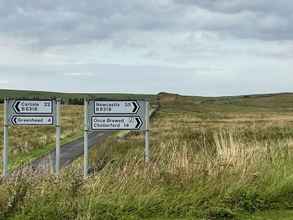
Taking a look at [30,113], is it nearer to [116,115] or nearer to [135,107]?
[116,115]

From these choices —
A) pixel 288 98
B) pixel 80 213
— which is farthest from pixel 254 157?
pixel 288 98

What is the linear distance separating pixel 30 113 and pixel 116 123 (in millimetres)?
1615

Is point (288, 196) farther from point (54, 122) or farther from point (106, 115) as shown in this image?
point (54, 122)

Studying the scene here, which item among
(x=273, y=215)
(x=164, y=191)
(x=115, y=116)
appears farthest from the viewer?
(x=115, y=116)

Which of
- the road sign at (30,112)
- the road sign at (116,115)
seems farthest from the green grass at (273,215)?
the road sign at (30,112)

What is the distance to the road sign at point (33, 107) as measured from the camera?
10172 mm

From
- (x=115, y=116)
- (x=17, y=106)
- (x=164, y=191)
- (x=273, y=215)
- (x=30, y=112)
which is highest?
(x=17, y=106)

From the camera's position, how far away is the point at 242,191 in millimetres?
8258

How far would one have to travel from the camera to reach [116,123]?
10.1 meters

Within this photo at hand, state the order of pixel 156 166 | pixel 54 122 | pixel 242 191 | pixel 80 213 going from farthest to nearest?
pixel 54 122, pixel 156 166, pixel 242 191, pixel 80 213

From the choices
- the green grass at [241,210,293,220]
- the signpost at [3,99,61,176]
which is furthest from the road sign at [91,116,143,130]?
the green grass at [241,210,293,220]

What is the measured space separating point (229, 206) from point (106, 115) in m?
3.12

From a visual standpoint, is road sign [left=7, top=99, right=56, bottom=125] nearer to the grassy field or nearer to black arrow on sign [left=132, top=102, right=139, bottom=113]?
black arrow on sign [left=132, top=102, right=139, bottom=113]

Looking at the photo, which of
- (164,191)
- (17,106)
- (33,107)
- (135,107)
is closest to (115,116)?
(135,107)
